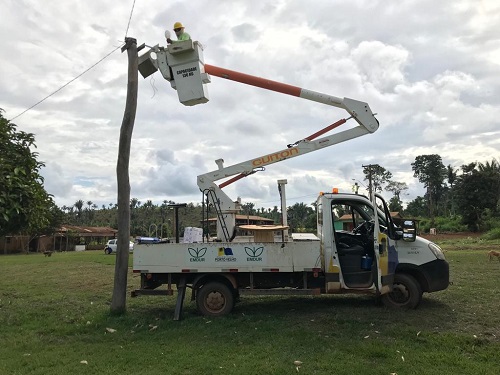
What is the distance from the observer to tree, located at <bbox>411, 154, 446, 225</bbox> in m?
80.0

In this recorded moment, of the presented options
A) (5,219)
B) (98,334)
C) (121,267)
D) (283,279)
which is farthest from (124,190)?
(283,279)

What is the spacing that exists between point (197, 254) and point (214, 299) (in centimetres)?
94

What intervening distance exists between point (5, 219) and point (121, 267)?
7.56 ft

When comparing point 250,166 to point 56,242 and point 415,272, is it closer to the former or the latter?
point 415,272

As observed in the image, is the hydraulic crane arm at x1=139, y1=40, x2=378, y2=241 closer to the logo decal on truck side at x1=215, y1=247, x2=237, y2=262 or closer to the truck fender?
the logo decal on truck side at x1=215, y1=247, x2=237, y2=262

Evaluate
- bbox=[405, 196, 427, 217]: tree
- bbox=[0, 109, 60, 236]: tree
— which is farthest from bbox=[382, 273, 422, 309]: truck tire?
bbox=[405, 196, 427, 217]: tree

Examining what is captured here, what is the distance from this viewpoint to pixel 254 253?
26.9 ft

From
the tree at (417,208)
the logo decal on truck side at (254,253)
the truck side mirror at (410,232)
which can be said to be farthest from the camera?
the tree at (417,208)

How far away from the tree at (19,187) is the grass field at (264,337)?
6.45ft

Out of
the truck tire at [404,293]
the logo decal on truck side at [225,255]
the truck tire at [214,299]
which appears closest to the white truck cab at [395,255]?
the truck tire at [404,293]

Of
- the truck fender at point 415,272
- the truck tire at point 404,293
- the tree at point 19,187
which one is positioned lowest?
the truck tire at point 404,293

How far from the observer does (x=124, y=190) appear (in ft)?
29.7

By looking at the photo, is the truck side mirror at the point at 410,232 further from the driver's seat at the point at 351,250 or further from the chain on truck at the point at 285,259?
the driver's seat at the point at 351,250

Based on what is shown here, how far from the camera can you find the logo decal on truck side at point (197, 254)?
327 inches
